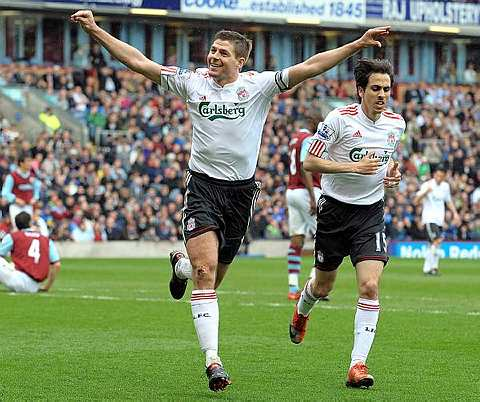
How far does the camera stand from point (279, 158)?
3903 cm

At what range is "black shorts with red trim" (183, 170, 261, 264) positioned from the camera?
902cm

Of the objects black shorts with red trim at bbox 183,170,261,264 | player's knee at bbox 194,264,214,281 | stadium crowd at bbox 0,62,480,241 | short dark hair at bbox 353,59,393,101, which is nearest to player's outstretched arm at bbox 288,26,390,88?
short dark hair at bbox 353,59,393,101

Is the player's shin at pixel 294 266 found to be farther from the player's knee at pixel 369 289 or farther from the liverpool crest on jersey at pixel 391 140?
the player's knee at pixel 369 289

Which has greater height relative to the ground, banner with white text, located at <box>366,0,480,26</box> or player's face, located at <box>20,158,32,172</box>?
banner with white text, located at <box>366,0,480,26</box>

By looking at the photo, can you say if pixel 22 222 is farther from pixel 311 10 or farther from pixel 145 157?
pixel 311 10

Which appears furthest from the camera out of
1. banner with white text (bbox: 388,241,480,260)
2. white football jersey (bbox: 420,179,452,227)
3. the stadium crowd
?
banner with white text (bbox: 388,241,480,260)

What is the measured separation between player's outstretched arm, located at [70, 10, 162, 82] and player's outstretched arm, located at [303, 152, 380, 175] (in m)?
1.29

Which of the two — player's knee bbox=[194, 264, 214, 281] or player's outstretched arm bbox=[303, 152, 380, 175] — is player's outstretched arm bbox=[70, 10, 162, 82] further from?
player's knee bbox=[194, 264, 214, 281]

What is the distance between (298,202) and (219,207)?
8327 millimetres

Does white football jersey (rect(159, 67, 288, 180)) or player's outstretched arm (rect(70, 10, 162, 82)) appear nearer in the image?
player's outstretched arm (rect(70, 10, 162, 82))

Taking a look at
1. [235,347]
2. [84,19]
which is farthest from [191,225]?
[235,347]

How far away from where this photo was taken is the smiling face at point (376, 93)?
9430 mm

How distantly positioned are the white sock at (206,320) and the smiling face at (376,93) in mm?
1895

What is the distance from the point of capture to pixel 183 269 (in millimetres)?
10609
